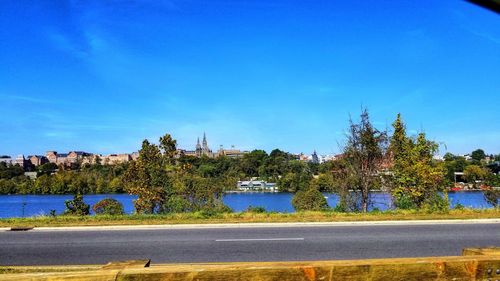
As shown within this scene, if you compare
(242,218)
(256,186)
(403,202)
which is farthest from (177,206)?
(256,186)

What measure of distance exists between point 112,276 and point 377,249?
28.3 ft

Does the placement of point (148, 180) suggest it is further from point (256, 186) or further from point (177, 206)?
point (256, 186)

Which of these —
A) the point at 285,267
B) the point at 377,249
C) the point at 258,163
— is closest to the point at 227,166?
the point at 258,163

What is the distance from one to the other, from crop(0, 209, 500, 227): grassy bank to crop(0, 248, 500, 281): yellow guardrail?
525 inches

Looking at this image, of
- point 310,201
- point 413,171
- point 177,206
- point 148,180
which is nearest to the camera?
point 413,171

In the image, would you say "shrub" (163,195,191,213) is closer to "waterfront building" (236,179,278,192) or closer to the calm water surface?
the calm water surface

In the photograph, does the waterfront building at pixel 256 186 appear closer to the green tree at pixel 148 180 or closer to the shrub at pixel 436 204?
the green tree at pixel 148 180

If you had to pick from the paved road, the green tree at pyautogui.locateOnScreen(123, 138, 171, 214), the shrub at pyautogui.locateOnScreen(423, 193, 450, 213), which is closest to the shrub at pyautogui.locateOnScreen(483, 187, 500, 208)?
the shrub at pyautogui.locateOnScreen(423, 193, 450, 213)

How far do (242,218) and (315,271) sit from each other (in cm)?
1438

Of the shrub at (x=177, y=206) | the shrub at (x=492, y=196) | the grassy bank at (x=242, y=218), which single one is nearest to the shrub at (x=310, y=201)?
the grassy bank at (x=242, y=218)

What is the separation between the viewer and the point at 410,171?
69.1ft

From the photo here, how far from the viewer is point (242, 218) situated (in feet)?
55.1

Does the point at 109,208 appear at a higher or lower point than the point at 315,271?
lower

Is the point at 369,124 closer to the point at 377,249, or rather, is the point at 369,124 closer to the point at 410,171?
the point at 410,171
